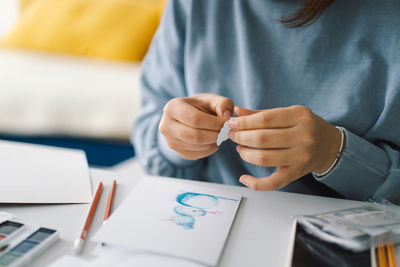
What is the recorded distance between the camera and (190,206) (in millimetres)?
446

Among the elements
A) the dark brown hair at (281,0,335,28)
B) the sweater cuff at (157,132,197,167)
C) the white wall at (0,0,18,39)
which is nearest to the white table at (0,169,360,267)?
the sweater cuff at (157,132,197,167)

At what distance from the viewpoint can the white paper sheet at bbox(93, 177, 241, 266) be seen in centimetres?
36

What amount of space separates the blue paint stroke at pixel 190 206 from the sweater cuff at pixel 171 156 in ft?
0.58

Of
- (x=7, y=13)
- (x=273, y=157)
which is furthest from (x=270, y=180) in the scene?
(x=7, y=13)

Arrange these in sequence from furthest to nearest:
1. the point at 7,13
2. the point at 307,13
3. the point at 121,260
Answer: the point at 7,13 < the point at 307,13 < the point at 121,260

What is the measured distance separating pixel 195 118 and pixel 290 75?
23 cm

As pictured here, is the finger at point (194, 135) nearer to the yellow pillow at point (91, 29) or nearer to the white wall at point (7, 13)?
the yellow pillow at point (91, 29)

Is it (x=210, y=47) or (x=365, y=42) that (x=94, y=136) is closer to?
(x=210, y=47)

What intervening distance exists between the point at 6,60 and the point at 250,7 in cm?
130

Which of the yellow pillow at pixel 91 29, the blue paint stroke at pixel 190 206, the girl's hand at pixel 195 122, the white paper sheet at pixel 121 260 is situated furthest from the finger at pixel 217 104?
the yellow pillow at pixel 91 29

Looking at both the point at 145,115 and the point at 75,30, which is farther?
the point at 75,30

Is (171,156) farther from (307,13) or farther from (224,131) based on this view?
(307,13)

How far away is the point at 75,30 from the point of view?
174 centimetres

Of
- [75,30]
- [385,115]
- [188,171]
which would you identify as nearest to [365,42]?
[385,115]
